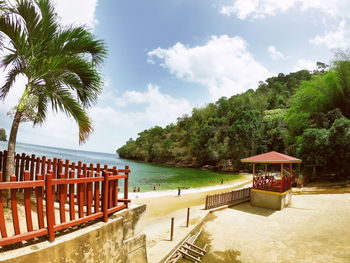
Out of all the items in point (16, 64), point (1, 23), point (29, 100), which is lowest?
point (29, 100)

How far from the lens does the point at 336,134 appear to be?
18797 millimetres

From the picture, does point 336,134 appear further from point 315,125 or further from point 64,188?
point 64,188

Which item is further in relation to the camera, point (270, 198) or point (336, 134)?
point (336, 134)

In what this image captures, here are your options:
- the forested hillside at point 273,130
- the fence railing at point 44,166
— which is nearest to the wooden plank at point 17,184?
the fence railing at point 44,166

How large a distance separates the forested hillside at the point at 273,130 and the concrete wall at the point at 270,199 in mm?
10919

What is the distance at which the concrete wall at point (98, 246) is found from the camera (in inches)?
94.9

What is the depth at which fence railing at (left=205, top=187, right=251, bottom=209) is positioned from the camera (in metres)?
11.6

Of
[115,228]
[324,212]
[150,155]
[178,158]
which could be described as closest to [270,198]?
[324,212]

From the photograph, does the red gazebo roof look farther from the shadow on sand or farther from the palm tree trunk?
the palm tree trunk

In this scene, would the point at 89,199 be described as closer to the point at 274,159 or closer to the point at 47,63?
the point at 47,63

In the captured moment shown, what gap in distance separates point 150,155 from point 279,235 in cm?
8108

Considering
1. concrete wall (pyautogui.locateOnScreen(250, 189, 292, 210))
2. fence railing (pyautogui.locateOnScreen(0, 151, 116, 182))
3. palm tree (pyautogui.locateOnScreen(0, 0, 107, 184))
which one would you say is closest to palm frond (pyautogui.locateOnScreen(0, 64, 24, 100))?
palm tree (pyautogui.locateOnScreen(0, 0, 107, 184))

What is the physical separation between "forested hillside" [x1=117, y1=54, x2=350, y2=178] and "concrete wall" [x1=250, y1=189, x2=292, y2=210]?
10919 mm

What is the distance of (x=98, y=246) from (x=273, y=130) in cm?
4582
